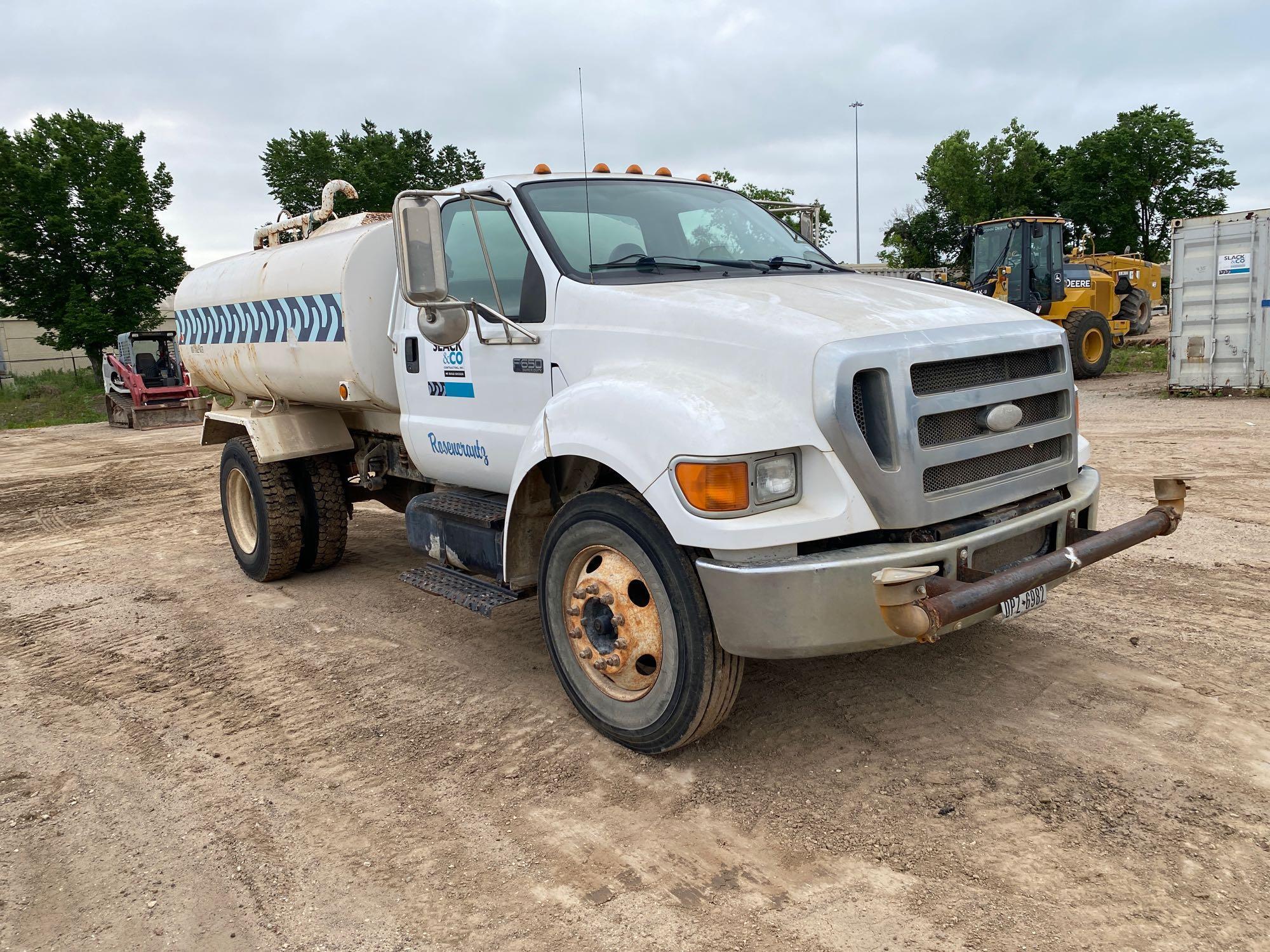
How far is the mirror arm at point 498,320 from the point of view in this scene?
4.18 metres

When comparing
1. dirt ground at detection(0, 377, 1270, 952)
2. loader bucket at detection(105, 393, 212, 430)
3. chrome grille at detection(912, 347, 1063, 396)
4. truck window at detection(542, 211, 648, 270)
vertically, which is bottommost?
dirt ground at detection(0, 377, 1270, 952)

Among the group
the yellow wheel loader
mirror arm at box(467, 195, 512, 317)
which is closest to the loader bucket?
the yellow wheel loader

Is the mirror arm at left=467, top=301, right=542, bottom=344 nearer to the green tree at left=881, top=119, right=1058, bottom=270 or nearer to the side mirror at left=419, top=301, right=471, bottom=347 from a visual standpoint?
the side mirror at left=419, top=301, right=471, bottom=347

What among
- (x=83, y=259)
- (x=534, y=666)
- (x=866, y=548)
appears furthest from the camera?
(x=83, y=259)

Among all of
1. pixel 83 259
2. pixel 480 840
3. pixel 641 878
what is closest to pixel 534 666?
pixel 480 840

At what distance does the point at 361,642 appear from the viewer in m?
5.32

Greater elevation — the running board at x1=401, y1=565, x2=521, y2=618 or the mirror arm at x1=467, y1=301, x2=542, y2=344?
the mirror arm at x1=467, y1=301, x2=542, y2=344

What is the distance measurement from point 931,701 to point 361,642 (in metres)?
3.16

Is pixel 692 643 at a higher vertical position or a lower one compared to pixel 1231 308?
lower

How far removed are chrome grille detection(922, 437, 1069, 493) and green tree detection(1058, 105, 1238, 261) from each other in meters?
47.8

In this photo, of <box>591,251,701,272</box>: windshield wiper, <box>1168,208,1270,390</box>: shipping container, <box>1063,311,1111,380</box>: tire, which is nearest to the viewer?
<box>591,251,701,272</box>: windshield wiper

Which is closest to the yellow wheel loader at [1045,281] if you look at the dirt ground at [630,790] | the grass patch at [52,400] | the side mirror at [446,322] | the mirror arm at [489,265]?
the dirt ground at [630,790]

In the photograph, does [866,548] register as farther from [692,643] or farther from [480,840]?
[480,840]

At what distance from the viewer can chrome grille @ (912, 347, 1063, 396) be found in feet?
10.8
